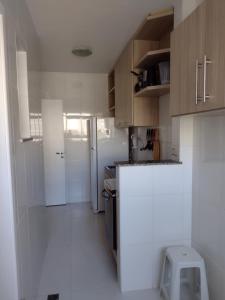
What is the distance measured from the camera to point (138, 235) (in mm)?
1832

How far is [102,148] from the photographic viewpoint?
3586mm

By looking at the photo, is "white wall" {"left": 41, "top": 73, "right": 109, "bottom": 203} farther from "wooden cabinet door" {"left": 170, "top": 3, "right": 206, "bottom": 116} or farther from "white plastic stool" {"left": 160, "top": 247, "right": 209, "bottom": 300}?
"wooden cabinet door" {"left": 170, "top": 3, "right": 206, "bottom": 116}

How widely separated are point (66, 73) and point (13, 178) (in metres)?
3.15

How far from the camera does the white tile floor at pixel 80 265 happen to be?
1.85 metres

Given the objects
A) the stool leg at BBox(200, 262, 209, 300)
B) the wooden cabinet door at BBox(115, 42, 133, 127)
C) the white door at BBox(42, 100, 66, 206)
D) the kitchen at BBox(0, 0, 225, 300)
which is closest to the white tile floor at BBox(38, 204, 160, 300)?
the kitchen at BBox(0, 0, 225, 300)

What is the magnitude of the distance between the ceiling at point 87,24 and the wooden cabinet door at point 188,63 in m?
0.72

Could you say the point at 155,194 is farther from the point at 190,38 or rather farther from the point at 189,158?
the point at 190,38

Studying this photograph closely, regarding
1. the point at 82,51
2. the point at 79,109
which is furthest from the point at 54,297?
the point at 79,109

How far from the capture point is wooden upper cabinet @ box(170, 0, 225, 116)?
1004 mm

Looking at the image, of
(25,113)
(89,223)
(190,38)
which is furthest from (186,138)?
(89,223)

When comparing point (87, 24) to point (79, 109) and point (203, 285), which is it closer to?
point (79, 109)

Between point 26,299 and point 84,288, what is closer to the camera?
point 26,299

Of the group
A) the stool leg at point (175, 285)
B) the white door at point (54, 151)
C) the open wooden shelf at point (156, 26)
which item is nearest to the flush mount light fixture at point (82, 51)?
the open wooden shelf at point (156, 26)

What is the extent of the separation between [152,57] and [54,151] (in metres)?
2.46
